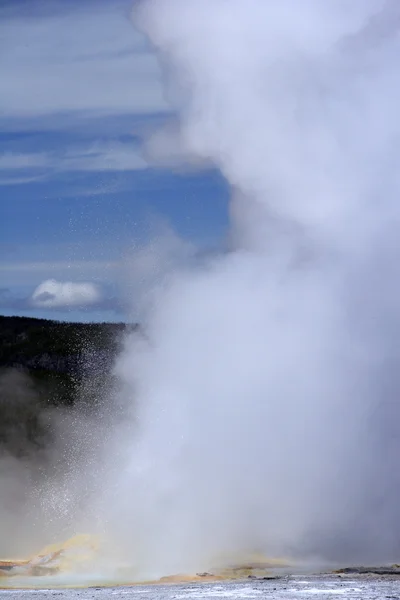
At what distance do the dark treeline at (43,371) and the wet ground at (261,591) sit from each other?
19951 millimetres

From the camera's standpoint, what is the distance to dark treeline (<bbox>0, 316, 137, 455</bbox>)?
2114 inches

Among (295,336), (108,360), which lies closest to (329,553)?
(295,336)

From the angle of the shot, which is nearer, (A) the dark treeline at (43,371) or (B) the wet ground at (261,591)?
(B) the wet ground at (261,591)

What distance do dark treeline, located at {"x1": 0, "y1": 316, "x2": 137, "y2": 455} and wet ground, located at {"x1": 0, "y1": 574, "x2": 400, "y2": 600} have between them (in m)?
20.0

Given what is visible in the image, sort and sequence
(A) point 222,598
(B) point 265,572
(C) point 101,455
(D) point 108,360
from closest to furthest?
1. (A) point 222,598
2. (B) point 265,572
3. (C) point 101,455
4. (D) point 108,360

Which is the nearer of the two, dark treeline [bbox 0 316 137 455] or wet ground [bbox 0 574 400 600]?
wet ground [bbox 0 574 400 600]

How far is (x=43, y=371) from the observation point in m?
66.1

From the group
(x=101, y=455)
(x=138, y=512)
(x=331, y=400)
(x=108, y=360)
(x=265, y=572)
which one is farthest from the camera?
(x=108, y=360)

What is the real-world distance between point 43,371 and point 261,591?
1741 inches

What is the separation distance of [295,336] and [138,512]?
17.3ft

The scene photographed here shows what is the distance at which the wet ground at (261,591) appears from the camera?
22.1 m

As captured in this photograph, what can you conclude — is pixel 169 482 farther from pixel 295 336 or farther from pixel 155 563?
pixel 295 336

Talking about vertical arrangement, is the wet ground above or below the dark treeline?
below

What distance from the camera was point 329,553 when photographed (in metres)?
26.2
